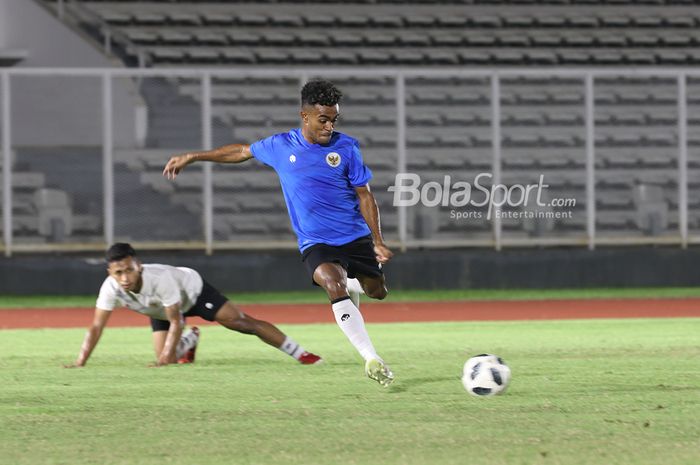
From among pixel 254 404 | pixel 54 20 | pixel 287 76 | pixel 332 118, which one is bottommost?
pixel 254 404

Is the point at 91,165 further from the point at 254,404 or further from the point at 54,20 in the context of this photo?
the point at 254,404

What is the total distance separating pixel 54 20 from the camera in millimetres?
23594

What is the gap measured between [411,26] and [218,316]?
1634 cm

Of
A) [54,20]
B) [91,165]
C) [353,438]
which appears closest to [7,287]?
[91,165]

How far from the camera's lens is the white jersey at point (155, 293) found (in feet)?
31.7

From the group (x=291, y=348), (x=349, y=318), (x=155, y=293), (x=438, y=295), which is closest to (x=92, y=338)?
(x=155, y=293)

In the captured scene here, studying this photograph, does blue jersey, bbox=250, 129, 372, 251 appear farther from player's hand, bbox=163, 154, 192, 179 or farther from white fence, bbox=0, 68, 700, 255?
white fence, bbox=0, 68, 700, 255

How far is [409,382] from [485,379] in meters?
0.97

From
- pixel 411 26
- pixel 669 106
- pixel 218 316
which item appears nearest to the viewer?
pixel 218 316

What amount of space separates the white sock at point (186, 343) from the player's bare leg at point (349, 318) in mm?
1722

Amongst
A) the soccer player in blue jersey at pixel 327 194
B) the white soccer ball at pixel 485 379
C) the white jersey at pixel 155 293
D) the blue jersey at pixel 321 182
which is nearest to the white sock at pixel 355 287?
the soccer player in blue jersey at pixel 327 194

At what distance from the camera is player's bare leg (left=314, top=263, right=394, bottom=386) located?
7.94 metres

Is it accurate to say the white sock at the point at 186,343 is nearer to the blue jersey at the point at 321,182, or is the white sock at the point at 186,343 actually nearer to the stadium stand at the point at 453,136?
the blue jersey at the point at 321,182

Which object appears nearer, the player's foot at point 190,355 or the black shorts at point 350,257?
the black shorts at point 350,257
